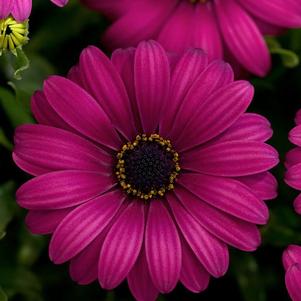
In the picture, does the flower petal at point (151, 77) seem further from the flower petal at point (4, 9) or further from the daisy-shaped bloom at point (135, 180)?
the flower petal at point (4, 9)

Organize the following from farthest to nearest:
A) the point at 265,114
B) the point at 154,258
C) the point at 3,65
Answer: the point at 265,114, the point at 3,65, the point at 154,258

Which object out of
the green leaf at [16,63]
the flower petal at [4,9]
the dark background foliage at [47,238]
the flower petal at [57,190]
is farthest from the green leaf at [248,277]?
the flower petal at [4,9]

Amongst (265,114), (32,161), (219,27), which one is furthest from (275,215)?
(32,161)

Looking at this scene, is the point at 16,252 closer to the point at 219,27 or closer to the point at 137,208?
the point at 137,208

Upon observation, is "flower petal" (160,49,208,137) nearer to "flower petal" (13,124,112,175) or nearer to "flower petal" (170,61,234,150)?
"flower petal" (170,61,234,150)

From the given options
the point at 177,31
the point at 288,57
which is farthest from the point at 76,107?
the point at 288,57

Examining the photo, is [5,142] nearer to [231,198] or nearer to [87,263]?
[87,263]
